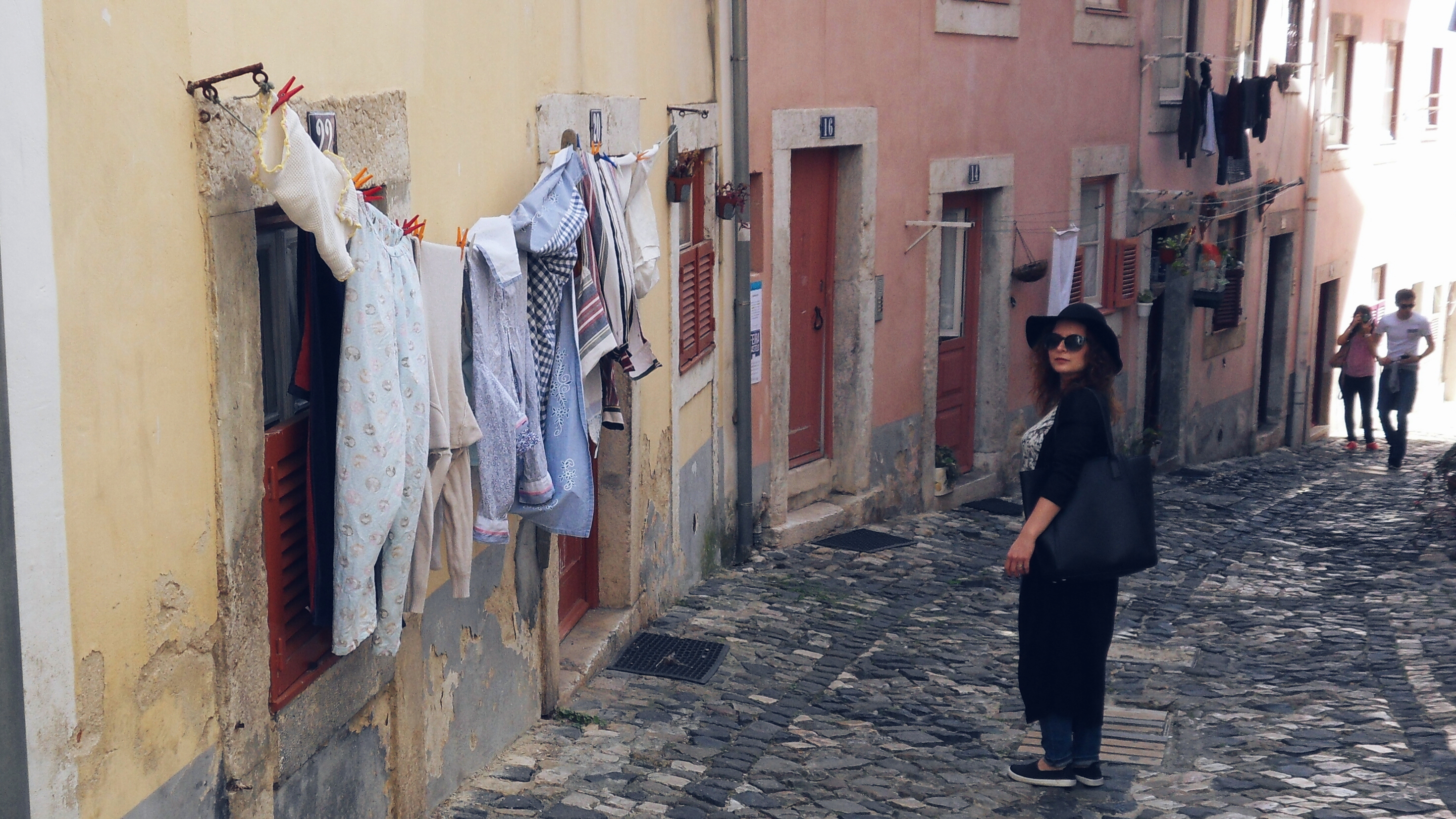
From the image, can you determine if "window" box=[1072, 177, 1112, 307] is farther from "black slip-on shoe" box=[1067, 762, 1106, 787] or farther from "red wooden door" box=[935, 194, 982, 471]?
"black slip-on shoe" box=[1067, 762, 1106, 787]

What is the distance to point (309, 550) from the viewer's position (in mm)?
3729

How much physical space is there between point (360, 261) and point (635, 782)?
2.50 m

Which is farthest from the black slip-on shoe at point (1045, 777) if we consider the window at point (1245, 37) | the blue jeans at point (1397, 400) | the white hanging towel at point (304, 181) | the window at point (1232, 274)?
the window at point (1245, 37)

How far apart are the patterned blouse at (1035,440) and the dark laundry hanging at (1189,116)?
31.3 ft

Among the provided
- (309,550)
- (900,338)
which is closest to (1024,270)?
(900,338)

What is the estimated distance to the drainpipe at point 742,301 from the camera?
27.6ft

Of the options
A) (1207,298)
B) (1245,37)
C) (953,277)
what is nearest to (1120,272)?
(1207,298)

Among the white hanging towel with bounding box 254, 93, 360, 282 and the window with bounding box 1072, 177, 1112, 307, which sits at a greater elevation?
the white hanging towel with bounding box 254, 93, 360, 282

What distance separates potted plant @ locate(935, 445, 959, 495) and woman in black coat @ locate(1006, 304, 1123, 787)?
18.8 feet

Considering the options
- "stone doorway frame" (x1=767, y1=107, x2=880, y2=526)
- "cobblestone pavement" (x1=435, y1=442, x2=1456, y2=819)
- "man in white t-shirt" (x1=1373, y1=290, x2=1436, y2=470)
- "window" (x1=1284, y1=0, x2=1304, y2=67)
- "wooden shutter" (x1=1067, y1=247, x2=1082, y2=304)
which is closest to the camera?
"cobblestone pavement" (x1=435, y1=442, x2=1456, y2=819)

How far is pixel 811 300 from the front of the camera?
32.4 feet

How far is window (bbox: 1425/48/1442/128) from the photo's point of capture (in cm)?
2097

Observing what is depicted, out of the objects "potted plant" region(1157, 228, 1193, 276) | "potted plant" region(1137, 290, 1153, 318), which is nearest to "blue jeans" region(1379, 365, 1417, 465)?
"potted plant" region(1157, 228, 1193, 276)

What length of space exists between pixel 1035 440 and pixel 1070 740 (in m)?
1.09
